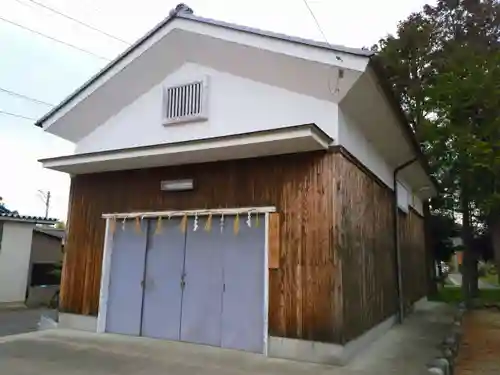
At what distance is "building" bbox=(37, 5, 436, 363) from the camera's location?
6.09 metres

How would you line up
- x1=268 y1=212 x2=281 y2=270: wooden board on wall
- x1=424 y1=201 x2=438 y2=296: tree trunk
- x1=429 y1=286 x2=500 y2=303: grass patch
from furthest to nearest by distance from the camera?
x1=424 y1=201 x2=438 y2=296: tree trunk < x1=429 y1=286 x2=500 y2=303: grass patch < x1=268 y1=212 x2=281 y2=270: wooden board on wall

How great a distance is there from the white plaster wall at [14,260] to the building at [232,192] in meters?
6.88

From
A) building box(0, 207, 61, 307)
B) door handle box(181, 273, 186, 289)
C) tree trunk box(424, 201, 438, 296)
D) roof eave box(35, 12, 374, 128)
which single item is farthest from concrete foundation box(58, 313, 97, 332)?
tree trunk box(424, 201, 438, 296)

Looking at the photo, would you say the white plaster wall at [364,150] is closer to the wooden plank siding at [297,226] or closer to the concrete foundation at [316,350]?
the wooden plank siding at [297,226]

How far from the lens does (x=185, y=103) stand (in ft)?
25.0

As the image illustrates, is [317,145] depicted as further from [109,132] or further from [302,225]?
[109,132]

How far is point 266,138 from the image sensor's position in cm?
598

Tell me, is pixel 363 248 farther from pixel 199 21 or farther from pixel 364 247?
pixel 199 21

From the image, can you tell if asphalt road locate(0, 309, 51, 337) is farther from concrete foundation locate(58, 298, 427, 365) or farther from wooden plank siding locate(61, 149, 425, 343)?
concrete foundation locate(58, 298, 427, 365)

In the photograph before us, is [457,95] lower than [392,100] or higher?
higher

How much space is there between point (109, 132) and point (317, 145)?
185 inches

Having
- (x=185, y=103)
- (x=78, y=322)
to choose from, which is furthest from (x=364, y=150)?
(x=78, y=322)

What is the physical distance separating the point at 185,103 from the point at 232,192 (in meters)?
2.01

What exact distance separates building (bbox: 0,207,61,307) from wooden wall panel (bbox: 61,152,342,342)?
7.23 metres
